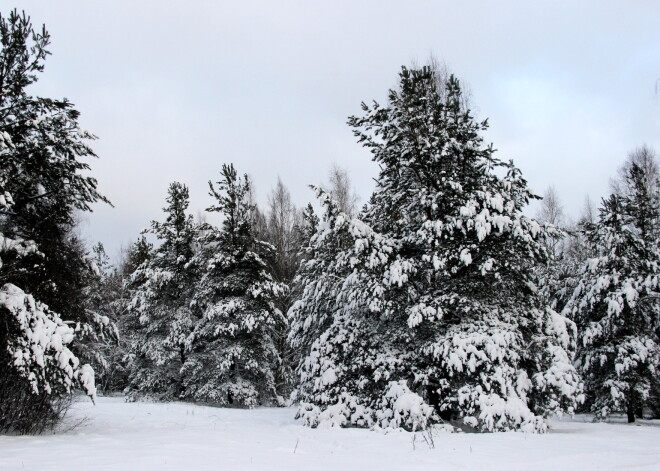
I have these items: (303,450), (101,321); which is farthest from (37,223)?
(303,450)

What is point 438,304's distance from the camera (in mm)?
11305

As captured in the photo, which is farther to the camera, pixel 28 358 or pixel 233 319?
pixel 233 319

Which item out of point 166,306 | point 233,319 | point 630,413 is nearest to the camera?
point 630,413

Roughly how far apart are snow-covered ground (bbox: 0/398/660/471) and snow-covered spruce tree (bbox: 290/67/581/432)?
1204mm

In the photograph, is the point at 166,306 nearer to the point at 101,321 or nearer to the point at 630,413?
the point at 101,321

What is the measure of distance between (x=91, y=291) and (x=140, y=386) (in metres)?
8.04

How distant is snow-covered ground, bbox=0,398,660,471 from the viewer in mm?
6047

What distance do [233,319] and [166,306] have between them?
4752mm

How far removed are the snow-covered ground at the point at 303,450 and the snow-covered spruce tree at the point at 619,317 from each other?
7.69m

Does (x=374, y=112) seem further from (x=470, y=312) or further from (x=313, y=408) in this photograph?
(x=313, y=408)

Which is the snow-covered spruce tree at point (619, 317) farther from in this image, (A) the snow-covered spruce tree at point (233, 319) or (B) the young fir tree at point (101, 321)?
(B) the young fir tree at point (101, 321)

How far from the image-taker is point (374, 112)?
13.3 m

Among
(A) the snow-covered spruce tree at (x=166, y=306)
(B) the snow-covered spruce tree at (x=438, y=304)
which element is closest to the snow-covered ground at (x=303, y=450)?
(B) the snow-covered spruce tree at (x=438, y=304)

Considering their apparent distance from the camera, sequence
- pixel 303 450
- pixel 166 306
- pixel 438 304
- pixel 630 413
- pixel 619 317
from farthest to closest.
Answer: pixel 166 306, pixel 630 413, pixel 619 317, pixel 438 304, pixel 303 450
